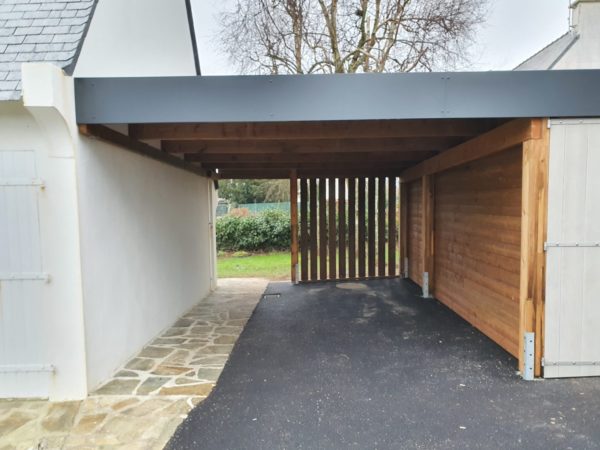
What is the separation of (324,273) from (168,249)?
3.95m

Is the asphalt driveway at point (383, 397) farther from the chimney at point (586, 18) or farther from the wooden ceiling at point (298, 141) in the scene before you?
the chimney at point (586, 18)

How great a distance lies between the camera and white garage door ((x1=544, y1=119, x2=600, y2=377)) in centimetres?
300

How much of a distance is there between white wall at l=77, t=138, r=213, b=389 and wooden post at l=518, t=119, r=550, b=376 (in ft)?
12.2

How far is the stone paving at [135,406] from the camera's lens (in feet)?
7.93

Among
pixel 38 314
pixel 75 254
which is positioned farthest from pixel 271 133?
pixel 38 314

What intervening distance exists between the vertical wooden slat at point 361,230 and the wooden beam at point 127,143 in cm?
398

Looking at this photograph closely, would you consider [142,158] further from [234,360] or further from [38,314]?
[234,360]

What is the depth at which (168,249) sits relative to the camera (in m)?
4.99

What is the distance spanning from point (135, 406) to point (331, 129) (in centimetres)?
309

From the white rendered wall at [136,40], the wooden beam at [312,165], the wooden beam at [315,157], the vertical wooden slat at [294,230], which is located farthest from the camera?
the vertical wooden slat at [294,230]

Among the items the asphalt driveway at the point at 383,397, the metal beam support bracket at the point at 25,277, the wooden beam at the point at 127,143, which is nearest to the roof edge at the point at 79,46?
the wooden beam at the point at 127,143

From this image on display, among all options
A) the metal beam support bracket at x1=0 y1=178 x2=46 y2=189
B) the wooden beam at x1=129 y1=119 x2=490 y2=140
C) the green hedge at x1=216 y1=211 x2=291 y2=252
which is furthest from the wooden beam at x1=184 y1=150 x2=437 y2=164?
the green hedge at x1=216 y1=211 x2=291 y2=252

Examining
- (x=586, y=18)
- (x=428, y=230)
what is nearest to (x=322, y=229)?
(x=428, y=230)

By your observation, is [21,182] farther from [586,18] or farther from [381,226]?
[586,18]
